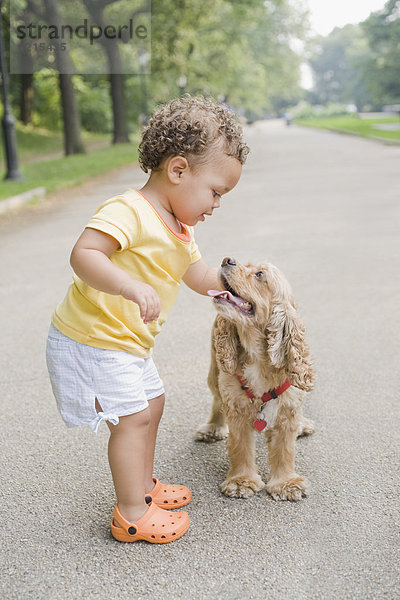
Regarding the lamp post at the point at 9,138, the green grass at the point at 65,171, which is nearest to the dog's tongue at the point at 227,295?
the green grass at the point at 65,171

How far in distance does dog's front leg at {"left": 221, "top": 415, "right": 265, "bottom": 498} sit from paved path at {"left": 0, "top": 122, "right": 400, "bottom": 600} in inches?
2.0

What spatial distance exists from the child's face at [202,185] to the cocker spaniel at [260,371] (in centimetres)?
37

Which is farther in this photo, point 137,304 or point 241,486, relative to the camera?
point 241,486

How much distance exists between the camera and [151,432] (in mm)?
2908

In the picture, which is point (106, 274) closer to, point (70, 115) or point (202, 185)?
point (202, 185)

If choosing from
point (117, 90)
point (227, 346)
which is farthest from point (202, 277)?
point (117, 90)

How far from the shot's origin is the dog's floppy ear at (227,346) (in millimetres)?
3004

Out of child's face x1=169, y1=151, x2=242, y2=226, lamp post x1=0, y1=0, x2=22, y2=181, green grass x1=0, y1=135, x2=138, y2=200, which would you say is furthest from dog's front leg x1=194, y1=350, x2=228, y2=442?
lamp post x1=0, y1=0, x2=22, y2=181

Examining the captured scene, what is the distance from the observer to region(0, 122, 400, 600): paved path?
2445mm

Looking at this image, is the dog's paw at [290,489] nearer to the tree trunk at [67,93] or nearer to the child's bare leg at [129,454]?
the child's bare leg at [129,454]

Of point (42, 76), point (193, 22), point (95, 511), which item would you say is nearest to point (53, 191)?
point (95, 511)

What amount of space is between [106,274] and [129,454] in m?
0.73

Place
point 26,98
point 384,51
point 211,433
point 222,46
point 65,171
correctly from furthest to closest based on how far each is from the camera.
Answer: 1. point 384,51
2. point 222,46
3. point 26,98
4. point 65,171
5. point 211,433

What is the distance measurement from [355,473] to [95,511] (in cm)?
123
